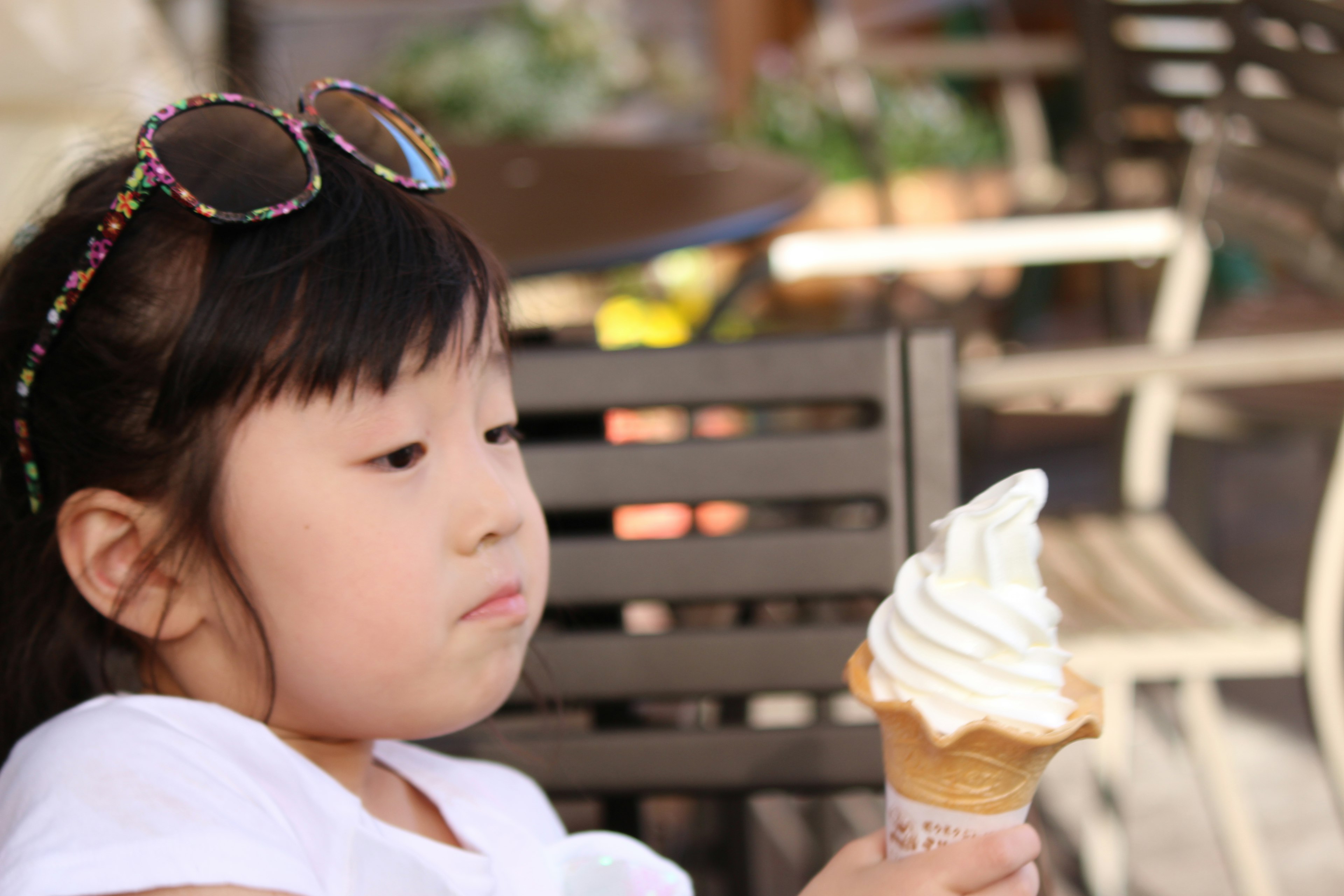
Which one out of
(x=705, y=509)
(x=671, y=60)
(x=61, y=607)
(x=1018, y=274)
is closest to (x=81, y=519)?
Result: (x=61, y=607)

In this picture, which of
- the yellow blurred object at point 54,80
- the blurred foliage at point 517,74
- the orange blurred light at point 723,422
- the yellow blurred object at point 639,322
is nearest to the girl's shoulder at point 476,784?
the orange blurred light at point 723,422

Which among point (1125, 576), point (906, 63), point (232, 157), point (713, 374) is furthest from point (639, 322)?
point (232, 157)

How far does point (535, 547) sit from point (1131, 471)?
1.25 metres

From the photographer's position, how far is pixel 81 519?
687 millimetres

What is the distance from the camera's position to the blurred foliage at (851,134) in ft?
13.1

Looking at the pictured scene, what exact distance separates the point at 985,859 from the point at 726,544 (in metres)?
0.41

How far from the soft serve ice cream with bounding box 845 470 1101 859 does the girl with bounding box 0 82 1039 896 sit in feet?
0.10

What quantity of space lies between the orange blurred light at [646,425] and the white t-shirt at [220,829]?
0.33 metres

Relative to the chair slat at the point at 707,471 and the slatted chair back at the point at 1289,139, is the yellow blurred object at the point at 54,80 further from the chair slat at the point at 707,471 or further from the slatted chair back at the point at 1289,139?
the slatted chair back at the point at 1289,139

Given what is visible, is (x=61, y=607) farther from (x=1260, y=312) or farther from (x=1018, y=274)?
(x=1018, y=274)

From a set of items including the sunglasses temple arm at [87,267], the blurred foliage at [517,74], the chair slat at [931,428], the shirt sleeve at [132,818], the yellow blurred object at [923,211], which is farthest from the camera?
the yellow blurred object at [923,211]

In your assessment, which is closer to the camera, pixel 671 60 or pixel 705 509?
pixel 705 509

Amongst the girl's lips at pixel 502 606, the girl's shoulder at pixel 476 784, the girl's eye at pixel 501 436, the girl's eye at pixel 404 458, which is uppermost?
the girl's eye at pixel 404 458

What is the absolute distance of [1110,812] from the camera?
152cm
